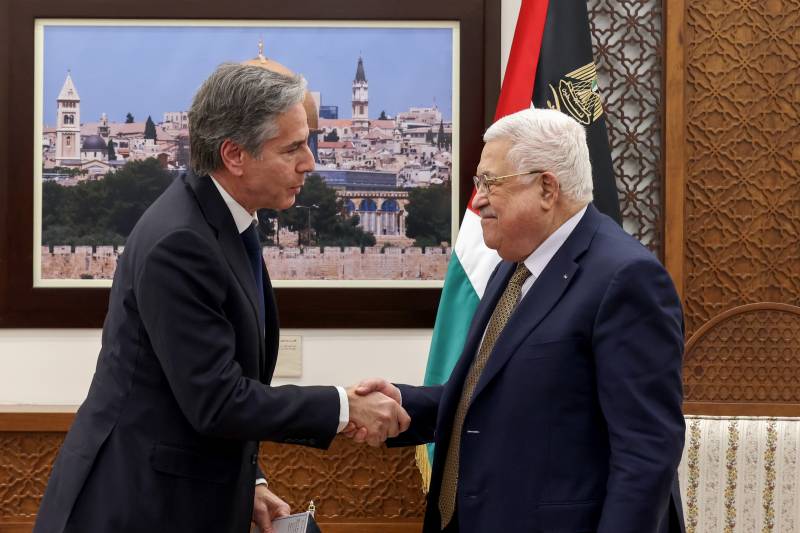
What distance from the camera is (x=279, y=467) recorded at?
3.27 metres

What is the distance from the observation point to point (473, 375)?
183cm

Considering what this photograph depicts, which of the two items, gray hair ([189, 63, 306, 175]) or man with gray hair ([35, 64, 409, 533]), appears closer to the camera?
man with gray hair ([35, 64, 409, 533])

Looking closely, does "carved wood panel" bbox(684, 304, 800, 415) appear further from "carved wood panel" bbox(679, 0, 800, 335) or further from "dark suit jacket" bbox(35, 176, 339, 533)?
"dark suit jacket" bbox(35, 176, 339, 533)

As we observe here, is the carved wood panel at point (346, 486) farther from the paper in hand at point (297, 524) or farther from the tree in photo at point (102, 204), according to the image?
the paper in hand at point (297, 524)

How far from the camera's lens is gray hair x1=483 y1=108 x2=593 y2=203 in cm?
172

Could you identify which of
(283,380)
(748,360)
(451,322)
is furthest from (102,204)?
(748,360)

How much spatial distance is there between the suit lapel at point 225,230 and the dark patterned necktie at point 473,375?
1.55ft

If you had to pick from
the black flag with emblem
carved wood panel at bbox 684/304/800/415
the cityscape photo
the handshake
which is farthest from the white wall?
A: the handshake

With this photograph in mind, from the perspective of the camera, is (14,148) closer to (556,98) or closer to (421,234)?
(421,234)

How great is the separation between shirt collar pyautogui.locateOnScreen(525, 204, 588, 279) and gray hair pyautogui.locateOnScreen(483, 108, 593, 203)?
0.05 meters

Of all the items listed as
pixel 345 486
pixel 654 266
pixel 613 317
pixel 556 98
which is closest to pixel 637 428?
pixel 613 317

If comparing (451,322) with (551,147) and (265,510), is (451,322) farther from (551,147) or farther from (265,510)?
(551,147)

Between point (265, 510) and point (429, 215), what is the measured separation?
1.59m

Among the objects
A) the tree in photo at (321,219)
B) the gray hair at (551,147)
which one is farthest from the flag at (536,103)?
the gray hair at (551,147)
